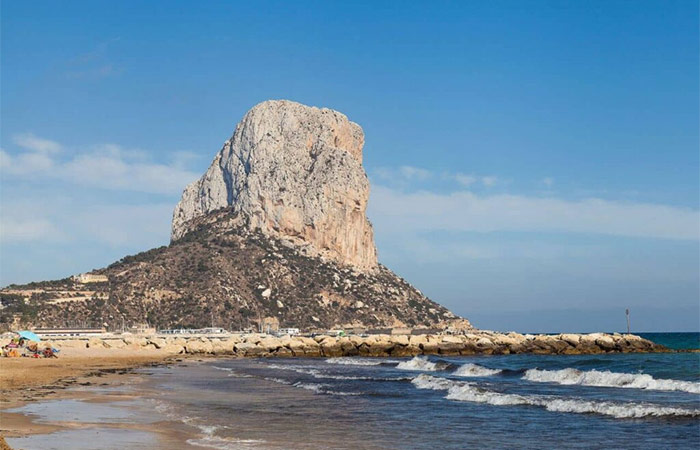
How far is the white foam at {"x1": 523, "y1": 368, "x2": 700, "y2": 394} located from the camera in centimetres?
3066

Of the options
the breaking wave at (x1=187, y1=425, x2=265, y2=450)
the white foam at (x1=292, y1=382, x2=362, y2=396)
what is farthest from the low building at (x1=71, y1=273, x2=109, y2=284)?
the breaking wave at (x1=187, y1=425, x2=265, y2=450)

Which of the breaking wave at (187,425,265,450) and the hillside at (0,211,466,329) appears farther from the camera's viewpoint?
the hillside at (0,211,466,329)

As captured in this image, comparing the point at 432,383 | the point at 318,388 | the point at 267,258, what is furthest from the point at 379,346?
the point at 267,258

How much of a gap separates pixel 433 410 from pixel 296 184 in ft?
342

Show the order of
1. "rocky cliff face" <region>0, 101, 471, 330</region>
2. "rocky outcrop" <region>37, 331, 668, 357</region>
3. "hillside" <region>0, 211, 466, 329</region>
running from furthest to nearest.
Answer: "rocky cliff face" <region>0, 101, 471, 330</region> → "hillside" <region>0, 211, 466, 329</region> → "rocky outcrop" <region>37, 331, 668, 357</region>

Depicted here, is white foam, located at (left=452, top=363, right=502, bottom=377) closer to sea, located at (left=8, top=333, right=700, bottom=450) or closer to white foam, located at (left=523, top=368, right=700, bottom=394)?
white foam, located at (left=523, top=368, right=700, bottom=394)

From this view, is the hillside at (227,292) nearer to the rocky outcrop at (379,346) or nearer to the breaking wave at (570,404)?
the rocky outcrop at (379,346)

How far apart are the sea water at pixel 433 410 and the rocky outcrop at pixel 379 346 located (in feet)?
94.1

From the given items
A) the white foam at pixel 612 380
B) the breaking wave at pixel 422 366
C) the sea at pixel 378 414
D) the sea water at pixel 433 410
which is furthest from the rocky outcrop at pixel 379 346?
the sea at pixel 378 414

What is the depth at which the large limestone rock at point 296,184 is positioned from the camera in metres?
126

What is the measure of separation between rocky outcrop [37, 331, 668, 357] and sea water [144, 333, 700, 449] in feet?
94.1

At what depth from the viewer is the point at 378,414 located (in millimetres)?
22578

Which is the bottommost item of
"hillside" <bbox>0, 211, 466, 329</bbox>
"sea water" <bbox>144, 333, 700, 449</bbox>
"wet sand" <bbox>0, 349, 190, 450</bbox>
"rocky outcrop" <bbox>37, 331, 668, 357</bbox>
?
"sea water" <bbox>144, 333, 700, 449</bbox>

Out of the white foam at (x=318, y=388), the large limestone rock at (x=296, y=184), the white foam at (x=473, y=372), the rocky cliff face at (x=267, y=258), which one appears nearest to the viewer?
the white foam at (x=318, y=388)
